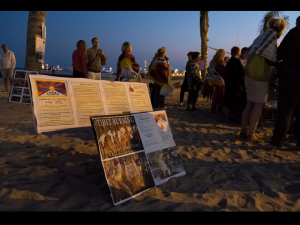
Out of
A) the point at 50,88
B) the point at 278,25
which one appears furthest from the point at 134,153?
the point at 278,25

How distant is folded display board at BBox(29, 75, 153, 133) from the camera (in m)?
2.21

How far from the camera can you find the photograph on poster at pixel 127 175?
1984mm

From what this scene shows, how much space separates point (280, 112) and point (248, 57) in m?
1.06

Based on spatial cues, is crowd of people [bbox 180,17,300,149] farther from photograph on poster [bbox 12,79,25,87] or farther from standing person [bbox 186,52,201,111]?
photograph on poster [bbox 12,79,25,87]

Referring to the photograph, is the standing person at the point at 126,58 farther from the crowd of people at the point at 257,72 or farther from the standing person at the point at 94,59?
the standing person at the point at 94,59

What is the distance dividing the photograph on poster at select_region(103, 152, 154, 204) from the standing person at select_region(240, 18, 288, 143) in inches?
98.1

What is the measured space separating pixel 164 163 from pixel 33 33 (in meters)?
6.30

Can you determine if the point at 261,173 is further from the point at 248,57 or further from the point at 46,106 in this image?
the point at 46,106

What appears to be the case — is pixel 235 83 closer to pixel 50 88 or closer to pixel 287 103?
pixel 287 103

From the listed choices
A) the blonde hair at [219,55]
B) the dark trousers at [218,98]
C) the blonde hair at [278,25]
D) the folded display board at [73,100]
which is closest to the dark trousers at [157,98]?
the dark trousers at [218,98]

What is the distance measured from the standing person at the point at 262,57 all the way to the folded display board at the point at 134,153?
1.98 meters

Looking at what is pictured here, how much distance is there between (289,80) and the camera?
3.35 m
